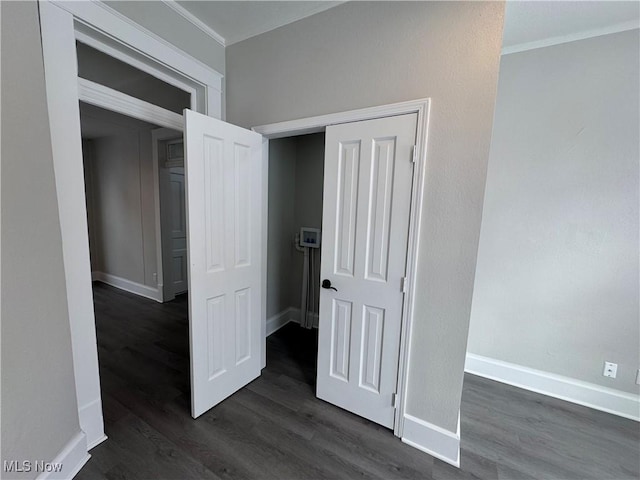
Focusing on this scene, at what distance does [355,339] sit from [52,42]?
7.89 ft

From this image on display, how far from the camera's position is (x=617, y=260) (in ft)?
6.30

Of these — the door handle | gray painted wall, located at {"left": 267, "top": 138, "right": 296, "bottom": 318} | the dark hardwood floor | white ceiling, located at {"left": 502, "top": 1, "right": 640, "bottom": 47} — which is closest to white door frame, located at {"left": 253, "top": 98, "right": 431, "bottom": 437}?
the dark hardwood floor

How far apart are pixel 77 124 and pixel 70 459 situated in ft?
6.07

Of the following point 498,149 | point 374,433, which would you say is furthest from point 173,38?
point 374,433

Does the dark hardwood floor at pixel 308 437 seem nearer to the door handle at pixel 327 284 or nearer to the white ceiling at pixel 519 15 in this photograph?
the door handle at pixel 327 284

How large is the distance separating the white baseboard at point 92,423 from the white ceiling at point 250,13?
2689 millimetres

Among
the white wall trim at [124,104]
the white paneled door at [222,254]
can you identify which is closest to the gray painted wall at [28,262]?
the white wall trim at [124,104]

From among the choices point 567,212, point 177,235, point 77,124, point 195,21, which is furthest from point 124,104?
point 567,212

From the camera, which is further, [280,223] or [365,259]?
[280,223]

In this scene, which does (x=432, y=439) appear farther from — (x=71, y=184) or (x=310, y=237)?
(x=71, y=184)

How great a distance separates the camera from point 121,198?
425 cm

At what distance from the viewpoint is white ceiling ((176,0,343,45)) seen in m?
1.76

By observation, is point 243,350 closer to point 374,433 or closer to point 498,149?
point 374,433

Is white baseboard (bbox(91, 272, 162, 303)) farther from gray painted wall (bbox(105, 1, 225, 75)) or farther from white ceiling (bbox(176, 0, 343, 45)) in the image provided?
white ceiling (bbox(176, 0, 343, 45))
